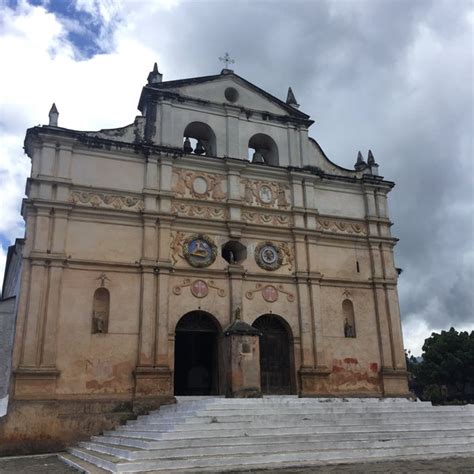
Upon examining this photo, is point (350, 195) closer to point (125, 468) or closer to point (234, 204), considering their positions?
point (234, 204)

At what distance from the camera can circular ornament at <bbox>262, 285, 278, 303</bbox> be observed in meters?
19.0

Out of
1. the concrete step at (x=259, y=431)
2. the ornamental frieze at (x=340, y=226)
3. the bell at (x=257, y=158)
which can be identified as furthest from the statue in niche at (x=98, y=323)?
the ornamental frieze at (x=340, y=226)

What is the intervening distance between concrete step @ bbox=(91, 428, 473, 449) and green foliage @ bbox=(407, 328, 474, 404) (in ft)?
104

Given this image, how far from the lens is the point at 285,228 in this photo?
1994cm

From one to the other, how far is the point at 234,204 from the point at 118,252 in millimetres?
4515

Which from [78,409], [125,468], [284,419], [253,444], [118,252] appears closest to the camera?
[125,468]

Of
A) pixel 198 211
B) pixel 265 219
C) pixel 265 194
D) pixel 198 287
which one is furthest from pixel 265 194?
pixel 198 287

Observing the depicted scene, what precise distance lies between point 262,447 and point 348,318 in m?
9.86

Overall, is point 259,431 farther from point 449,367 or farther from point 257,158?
point 449,367

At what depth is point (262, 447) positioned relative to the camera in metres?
11.1

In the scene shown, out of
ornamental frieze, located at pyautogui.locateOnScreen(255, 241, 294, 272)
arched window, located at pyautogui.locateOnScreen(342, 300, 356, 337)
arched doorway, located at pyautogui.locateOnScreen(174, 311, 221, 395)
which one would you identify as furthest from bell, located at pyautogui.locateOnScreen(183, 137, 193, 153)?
arched window, located at pyautogui.locateOnScreen(342, 300, 356, 337)

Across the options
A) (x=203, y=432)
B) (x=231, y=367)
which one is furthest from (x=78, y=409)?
(x=203, y=432)

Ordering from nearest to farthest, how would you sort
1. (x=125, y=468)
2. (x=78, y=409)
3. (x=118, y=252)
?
(x=125, y=468), (x=78, y=409), (x=118, y=252)

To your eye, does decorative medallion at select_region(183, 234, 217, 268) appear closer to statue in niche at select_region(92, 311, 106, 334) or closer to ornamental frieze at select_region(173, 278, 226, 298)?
ornamental frieze at select_region(173, 278, 226, 298)
